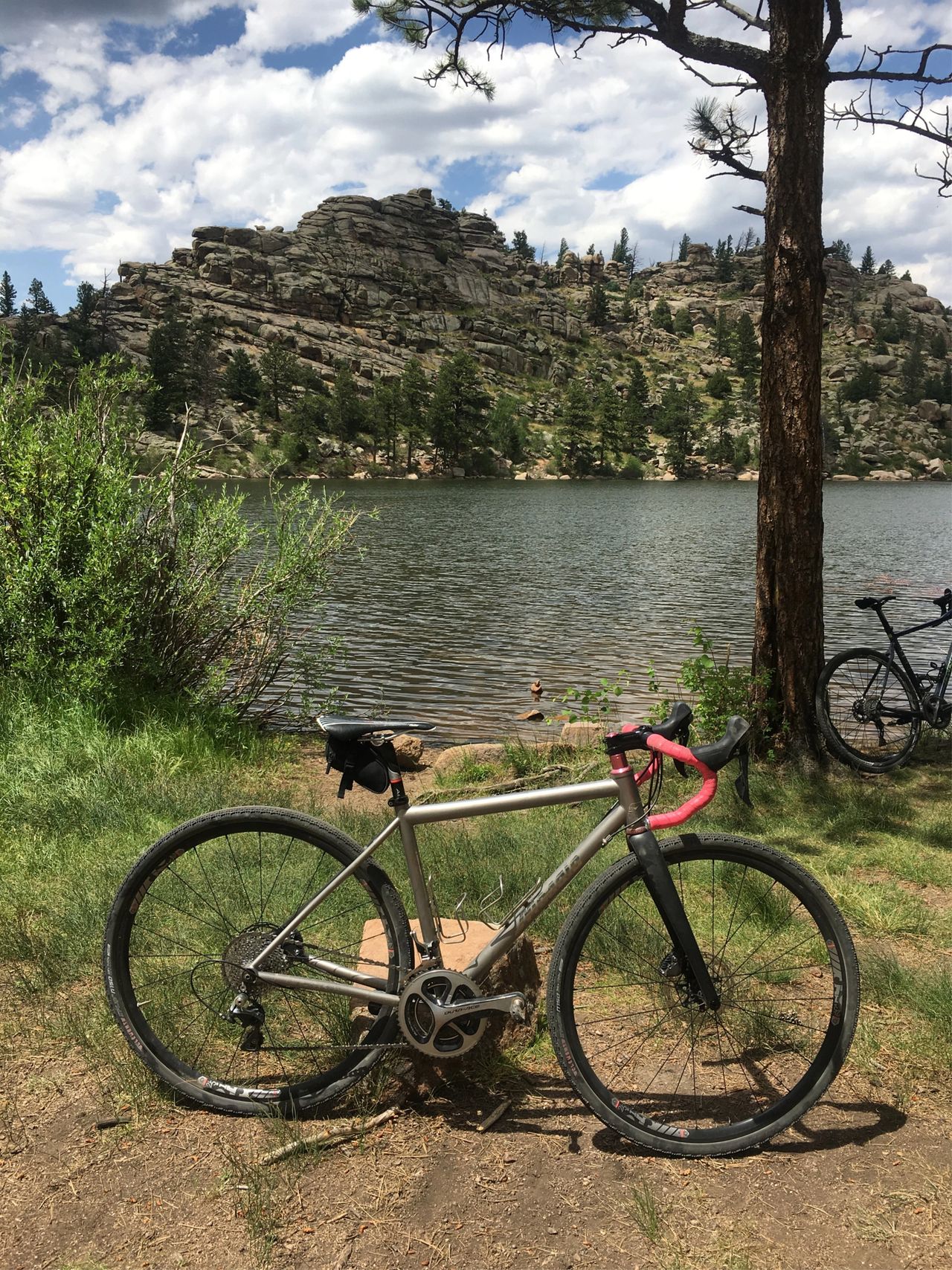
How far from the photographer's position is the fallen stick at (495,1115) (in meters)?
2.94

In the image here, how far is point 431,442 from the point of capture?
9875 cm

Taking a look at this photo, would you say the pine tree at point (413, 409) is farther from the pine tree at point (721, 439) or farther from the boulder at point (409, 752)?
the boulder at point (409, 752)

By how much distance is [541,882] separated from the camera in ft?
9.89

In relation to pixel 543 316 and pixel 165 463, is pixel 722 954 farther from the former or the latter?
pixel 543 316

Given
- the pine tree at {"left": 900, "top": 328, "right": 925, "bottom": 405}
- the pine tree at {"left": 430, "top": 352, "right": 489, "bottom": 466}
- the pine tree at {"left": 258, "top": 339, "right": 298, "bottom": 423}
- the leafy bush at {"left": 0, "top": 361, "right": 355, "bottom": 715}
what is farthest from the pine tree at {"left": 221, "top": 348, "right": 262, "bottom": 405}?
the pine tree at {"left": 900, "top": 328, "right": 925, "bottom": 405}

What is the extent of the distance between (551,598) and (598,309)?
575 feet

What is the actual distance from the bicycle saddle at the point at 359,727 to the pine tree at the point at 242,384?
4077 inches

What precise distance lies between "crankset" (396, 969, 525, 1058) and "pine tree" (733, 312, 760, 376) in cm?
15522

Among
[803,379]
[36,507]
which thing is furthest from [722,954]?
[36,507]

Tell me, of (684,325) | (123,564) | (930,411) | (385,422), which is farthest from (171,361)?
(684,325)

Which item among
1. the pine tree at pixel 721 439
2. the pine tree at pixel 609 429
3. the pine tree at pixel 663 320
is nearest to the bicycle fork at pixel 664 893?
the pine tree at pixel 609 429

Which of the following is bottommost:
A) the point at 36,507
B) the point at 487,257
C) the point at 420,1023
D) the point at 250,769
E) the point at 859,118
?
the point at 250,769

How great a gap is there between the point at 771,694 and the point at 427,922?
196 inches

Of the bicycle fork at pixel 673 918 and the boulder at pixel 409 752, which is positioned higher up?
the bicycle fork at pixel 673 918
